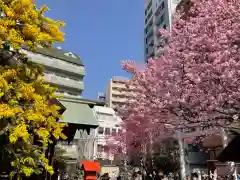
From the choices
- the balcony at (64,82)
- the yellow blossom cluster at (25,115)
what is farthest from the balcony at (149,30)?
the yellow blossom cluster at (25,115)

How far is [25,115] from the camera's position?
5730mm

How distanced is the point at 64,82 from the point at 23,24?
110ft

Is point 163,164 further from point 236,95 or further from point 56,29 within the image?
point 56,29

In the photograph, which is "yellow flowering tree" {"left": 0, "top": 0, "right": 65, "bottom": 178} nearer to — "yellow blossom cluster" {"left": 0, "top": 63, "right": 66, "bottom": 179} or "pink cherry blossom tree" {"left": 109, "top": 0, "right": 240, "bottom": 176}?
"yellow blossom cluster" {"left": 0, "top": 63, "right": 66, "bottom": 179}

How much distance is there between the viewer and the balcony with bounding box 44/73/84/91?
37719 mm

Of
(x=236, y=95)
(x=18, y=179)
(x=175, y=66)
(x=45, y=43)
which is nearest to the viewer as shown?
(x=18, y=179)

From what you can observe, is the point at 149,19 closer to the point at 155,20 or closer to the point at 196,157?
the point at 155,20

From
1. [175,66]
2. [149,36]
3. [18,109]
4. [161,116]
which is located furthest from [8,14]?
[149,36]

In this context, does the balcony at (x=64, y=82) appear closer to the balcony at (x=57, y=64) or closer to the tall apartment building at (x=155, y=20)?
the balcony at (x=57, y=64)

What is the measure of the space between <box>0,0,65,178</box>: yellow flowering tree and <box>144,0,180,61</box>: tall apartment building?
33.0 m

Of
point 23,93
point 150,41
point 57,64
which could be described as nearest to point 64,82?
point 57,64

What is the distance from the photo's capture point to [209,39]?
966 centimetres

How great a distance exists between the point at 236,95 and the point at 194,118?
1604 millimetres

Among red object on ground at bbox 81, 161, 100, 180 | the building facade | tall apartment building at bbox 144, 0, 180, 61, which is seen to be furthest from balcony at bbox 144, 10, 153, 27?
red object on ground at bbox 81, 161, 100, 180
